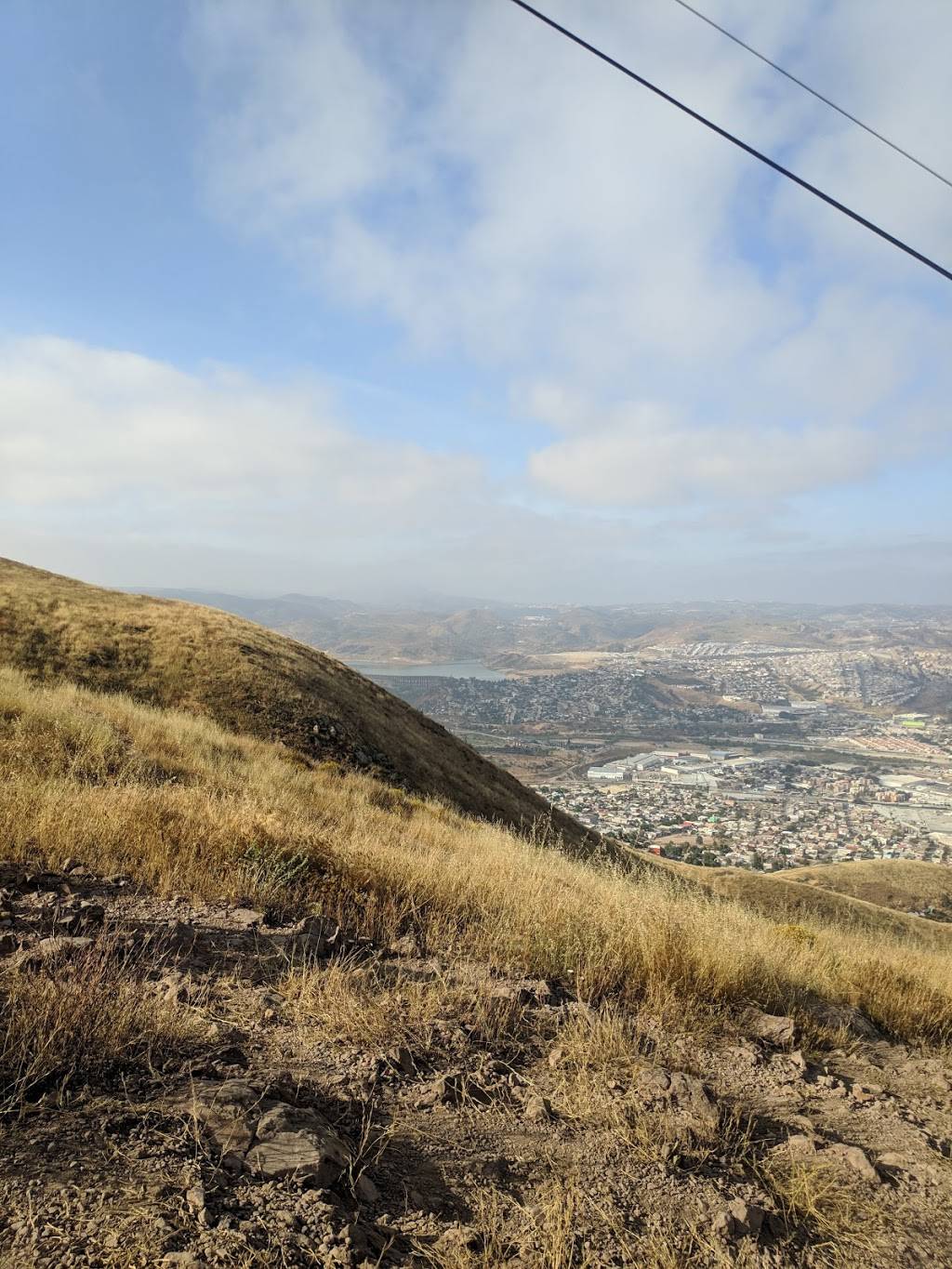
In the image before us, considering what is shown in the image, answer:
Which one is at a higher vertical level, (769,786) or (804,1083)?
(804,1083)

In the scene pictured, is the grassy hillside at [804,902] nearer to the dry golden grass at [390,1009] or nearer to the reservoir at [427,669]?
the dry golden grass at [390,1009]

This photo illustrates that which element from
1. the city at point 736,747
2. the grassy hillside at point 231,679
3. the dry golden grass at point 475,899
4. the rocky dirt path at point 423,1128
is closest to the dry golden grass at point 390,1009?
the rocky dirt path at point 423,1128

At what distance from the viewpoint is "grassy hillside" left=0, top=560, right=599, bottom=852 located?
16.9m

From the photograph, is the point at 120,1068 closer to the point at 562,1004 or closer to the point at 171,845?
the point at 562,1004

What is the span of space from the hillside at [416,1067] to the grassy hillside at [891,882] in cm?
2587

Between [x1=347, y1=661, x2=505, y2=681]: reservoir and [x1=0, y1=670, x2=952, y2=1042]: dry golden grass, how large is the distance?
445 ft

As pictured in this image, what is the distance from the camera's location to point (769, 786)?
68688 millimetres

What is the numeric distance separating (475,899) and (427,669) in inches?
6481

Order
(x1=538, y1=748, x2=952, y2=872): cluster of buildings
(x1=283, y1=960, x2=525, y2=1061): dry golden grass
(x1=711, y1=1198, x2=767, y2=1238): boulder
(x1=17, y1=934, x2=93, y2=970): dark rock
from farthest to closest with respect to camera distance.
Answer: (x1=538, y1=748, x2=952, y2=872): cluster of buildings, (x1=283, y1=960, x2=525, y2=1061): dry golden grass, (x1=17, y1=934, x2=93, y2=970): dark rock, (x1=711, y1=1198, x2=767, y2=1238): boulder

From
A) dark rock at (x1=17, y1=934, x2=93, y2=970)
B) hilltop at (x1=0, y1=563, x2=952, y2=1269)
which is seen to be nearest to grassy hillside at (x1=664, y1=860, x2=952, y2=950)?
hilltop at (x1=0, y1=563, x2=952, y2=1269)

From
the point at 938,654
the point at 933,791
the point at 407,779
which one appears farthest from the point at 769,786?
the point at 938,654

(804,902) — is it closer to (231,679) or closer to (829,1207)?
(231,679)

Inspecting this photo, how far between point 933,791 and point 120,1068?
8562 cm

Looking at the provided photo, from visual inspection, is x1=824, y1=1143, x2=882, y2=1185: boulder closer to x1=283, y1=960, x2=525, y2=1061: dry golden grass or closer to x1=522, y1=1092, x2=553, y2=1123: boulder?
x1=522, y1=1092, x2=553, y2=1123: boulder
